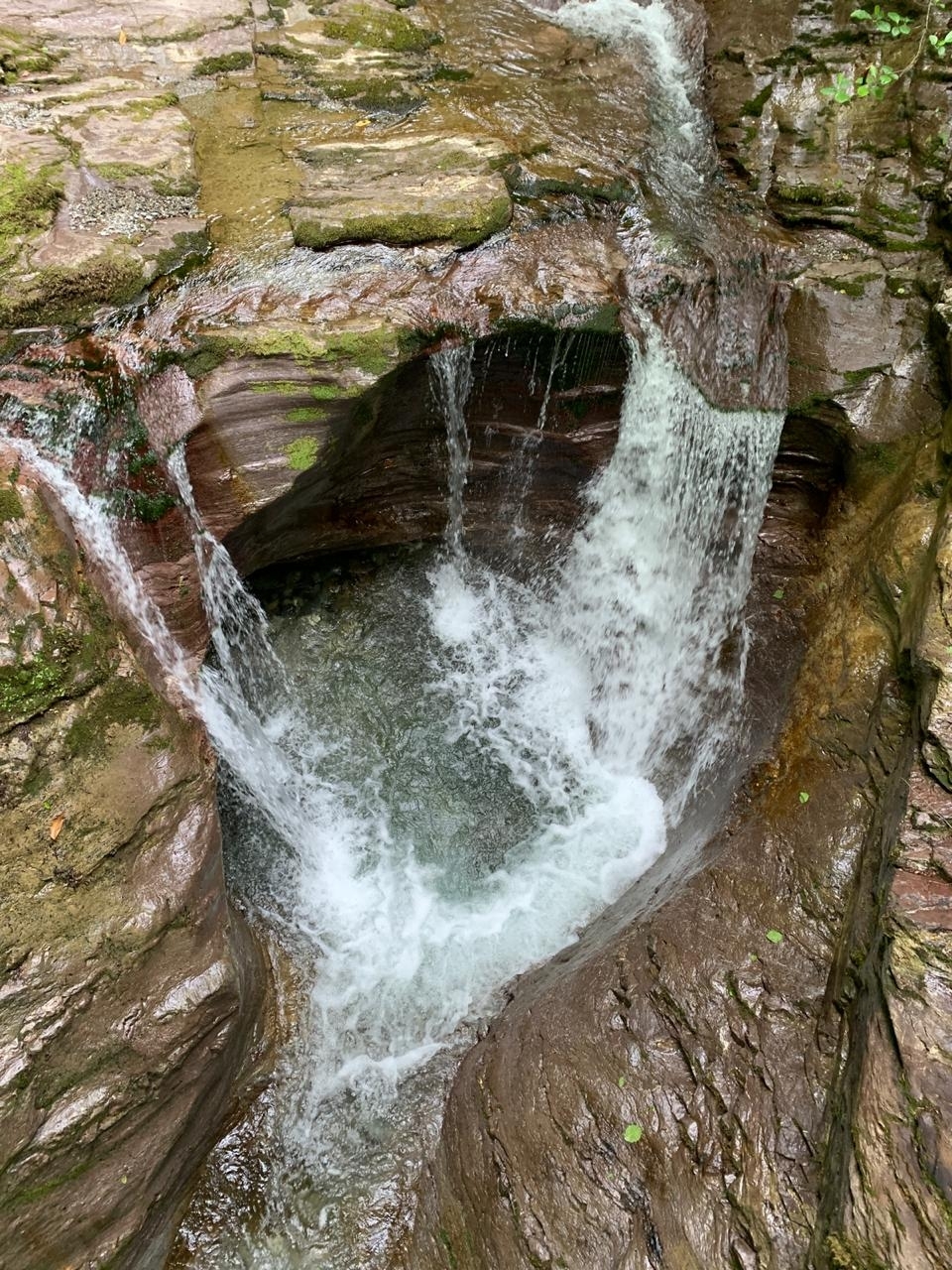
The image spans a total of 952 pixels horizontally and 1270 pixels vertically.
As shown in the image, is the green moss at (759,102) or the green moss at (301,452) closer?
the green moss at (301,452)

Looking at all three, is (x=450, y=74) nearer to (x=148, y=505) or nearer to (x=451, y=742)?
(x=148, y=505)

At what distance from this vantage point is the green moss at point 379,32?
513cm

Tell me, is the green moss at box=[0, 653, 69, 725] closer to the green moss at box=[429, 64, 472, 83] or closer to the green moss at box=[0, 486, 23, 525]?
the green moss at box=[0, 486, 23, 525]

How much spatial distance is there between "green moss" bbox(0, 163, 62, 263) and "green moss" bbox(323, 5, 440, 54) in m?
2.53

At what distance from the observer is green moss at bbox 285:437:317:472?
3.79m

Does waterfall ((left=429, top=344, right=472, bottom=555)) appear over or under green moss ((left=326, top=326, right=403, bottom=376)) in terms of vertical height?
under

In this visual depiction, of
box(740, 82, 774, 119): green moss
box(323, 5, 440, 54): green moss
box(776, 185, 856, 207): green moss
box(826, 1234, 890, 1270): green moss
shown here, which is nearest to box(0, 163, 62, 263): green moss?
box(323, 5, 440, 54): green moss

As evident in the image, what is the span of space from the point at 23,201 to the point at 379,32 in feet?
9.93

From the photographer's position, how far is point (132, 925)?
119 inches

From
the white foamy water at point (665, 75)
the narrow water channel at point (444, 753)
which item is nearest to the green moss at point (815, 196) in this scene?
the white foamy water at point (665, 75)

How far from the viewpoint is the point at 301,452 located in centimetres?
380

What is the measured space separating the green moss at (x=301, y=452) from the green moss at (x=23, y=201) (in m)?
1.45

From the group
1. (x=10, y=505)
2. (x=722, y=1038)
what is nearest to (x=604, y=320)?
(x=10, y=505)

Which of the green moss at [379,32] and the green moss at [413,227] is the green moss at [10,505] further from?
the green moss at [379,32]
